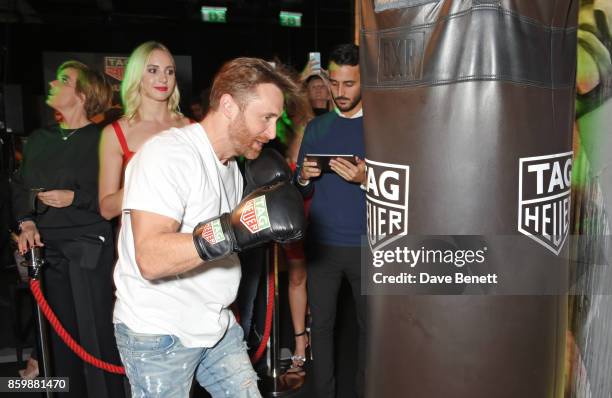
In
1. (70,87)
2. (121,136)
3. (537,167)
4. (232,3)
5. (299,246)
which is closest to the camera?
(537,167)

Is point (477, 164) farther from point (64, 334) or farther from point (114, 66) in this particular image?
point (114, 66)

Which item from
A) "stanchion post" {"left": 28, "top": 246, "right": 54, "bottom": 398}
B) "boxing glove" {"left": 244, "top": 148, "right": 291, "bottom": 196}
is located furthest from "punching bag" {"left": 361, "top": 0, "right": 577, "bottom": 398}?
"stanchion post" {"left": 28, "top": 246, "right": 54, "bottom": 398}

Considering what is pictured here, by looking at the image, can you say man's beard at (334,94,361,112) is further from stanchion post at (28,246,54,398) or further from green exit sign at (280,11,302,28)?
green exit sign at (280,11,302,28)

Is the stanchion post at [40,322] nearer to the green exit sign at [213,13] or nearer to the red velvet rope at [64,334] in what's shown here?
the red velvet rope at [64,334]

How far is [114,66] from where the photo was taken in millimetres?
8820

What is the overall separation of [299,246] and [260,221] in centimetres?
177

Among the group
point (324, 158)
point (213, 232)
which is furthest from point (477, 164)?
point (324, 158)

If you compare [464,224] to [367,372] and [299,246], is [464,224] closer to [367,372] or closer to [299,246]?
[367,372]

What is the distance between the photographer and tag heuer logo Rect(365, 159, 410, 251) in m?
1.46

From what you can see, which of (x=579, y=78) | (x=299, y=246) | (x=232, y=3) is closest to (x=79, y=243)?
(x=299, y=246)

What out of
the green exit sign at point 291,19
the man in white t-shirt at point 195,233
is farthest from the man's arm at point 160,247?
the green exit sign at point 291,19

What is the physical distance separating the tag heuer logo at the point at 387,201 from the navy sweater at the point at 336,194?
107 cm

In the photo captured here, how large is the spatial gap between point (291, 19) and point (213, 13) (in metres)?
1.62

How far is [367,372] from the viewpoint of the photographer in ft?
5.71
